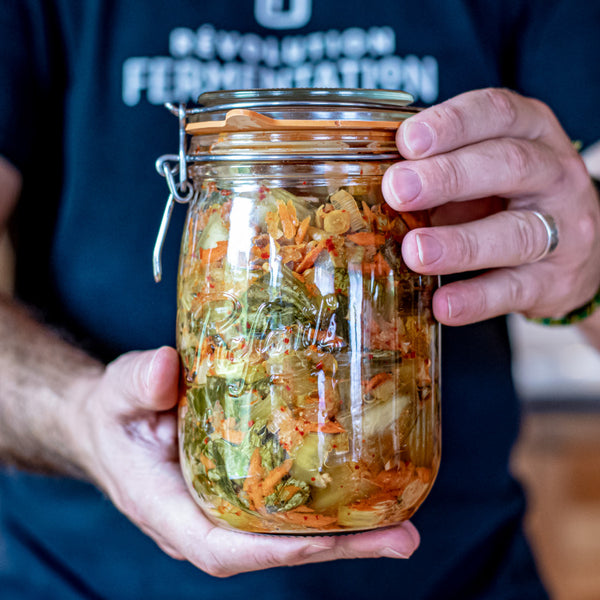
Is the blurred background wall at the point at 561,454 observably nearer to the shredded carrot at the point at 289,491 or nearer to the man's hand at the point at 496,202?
the man's hand at the point at 496,202

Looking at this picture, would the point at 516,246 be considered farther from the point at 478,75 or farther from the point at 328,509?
the point at 478,75

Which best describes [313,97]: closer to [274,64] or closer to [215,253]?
[215,253]

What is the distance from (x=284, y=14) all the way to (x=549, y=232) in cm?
46

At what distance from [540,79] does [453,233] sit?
18.7 inches

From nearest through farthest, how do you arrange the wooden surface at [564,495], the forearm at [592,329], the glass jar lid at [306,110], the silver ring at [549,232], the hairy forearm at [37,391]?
the glass jar lid at [306,110], the silver ring at [549,232], the hairy forearm at [37,391], the forearm at [592,329], the wooden surface at [564,495]

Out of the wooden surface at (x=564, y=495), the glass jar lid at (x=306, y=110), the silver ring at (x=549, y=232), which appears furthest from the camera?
the wooden surface at (x=564, y=495)

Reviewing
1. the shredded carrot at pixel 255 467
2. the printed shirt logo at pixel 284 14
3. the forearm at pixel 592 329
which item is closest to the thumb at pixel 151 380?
the shredded carrot at pixel 255 467

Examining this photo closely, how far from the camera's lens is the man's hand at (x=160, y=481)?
569mm

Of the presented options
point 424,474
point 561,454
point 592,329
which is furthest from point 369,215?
point 561,454

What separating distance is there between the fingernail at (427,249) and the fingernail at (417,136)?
7 centimetres

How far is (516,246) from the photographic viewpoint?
61 cm

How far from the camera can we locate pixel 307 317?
544 millimetres

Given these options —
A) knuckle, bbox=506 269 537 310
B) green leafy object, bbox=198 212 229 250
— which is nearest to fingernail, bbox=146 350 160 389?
green leafy object, bbox=198 212 229 250

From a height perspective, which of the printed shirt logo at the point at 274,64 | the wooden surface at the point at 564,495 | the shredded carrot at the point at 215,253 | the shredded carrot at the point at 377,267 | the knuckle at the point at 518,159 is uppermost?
the printed shirt logo at the point at 274,64
